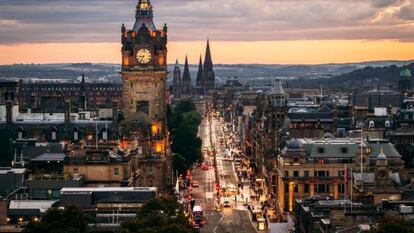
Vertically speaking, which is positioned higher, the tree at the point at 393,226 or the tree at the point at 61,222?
the tree at the point at 393,226

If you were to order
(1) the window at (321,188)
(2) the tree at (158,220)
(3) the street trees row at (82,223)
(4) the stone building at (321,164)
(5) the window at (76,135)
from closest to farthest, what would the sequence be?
(3) the street trees row at (82,223) → (2) the tree at (158,220) → (4) the stone building at (321,164) → (1) the window at (321,188) → (5) the window at (76,135)

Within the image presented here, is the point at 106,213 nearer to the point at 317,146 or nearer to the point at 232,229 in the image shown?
the point at 232,229

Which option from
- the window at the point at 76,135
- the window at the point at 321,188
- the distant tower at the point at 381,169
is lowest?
the window at the point at 321,188

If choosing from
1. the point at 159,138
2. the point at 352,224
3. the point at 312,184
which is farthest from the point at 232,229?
the point at 352,224

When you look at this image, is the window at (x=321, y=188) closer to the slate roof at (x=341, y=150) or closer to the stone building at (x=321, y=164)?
the stone building at (x=321, y=164)

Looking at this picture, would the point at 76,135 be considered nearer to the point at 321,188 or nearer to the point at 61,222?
the point at 321,188

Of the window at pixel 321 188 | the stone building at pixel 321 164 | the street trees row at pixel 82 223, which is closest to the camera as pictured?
the street trees row at pixel 82 223

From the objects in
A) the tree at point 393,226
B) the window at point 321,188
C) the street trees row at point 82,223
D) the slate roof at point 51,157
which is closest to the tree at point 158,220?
the street trees row at point 82,223
